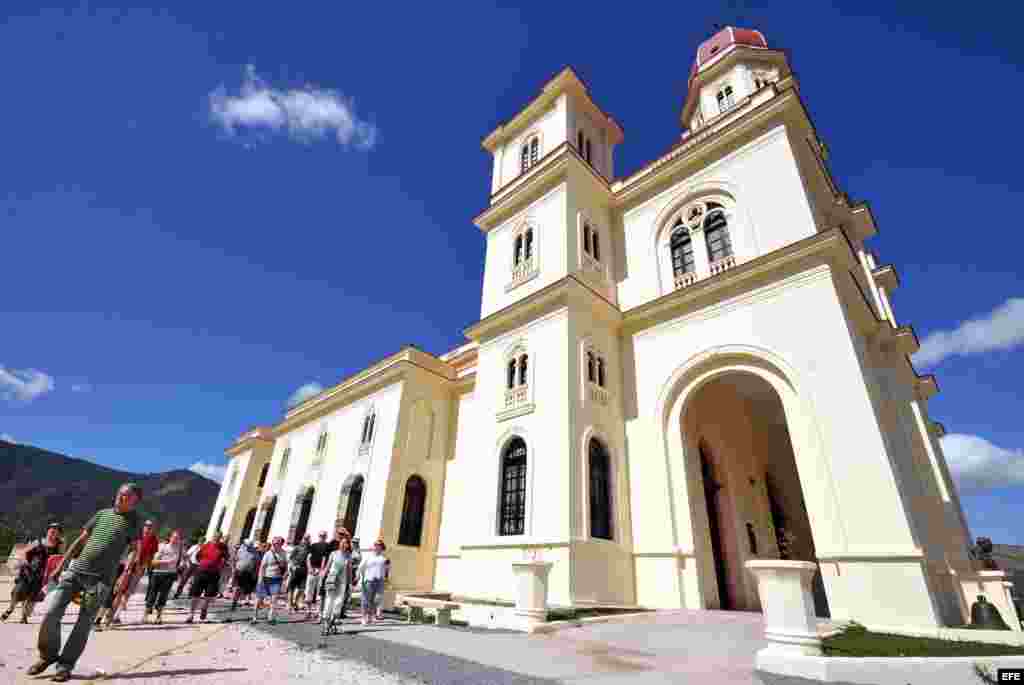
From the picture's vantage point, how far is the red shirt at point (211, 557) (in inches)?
376

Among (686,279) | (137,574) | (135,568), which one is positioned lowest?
(137,574)

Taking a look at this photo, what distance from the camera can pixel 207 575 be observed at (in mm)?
9344

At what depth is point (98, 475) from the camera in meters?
80.1

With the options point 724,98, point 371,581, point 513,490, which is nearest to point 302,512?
point 513,490

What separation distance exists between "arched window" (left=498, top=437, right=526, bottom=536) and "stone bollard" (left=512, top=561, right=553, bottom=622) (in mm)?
3115

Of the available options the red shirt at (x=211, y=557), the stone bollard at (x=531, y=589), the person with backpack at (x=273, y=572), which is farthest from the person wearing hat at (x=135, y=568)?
the stone bollard at (x=531, y=589)

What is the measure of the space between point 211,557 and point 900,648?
37.8ft

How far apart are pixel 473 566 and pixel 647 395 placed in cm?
659

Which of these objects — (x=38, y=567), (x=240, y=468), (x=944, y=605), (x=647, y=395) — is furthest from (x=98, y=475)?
(x=944, y=605)

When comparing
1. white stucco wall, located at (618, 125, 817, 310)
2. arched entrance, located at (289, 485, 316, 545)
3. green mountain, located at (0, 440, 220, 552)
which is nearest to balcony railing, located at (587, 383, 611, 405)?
white stucco wall, located at (618, 125, 817, 310)

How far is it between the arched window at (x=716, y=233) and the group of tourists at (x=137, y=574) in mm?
11759

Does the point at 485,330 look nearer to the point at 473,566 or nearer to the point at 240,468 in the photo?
the point at 473,566

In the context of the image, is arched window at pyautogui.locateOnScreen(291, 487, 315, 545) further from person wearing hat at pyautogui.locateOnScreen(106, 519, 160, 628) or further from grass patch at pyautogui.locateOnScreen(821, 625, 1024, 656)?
grass patch at pyautogui.locateOnScreen(821, 625, 1024, 656)

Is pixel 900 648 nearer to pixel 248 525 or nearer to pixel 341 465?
pixel 341 465
